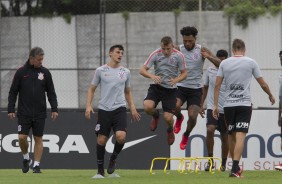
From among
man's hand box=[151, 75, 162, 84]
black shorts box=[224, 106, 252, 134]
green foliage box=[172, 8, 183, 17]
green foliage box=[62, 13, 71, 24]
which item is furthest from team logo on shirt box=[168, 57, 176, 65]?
green foliage box=[62, 13, 71, 24]

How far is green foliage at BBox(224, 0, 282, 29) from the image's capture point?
29516 mm

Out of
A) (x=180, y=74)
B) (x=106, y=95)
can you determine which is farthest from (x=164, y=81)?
(x=106, y=95)

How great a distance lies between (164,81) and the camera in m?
19.0

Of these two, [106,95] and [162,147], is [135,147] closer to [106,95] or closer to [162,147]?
[162,147]

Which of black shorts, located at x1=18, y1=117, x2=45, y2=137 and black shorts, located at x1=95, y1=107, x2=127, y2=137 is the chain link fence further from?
black shorts, located at x1=95, y1=107, x2=127, y2=137

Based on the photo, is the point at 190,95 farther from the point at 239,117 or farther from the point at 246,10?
the point at 246,10

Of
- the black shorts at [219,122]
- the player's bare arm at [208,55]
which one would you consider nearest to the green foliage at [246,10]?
the black shorts at [219,122]

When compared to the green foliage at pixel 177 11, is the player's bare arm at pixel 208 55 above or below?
below

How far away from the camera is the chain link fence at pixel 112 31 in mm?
29234

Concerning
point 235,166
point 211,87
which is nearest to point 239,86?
point 235,166

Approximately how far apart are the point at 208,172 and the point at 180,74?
6.92 feet

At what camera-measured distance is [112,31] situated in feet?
98.1

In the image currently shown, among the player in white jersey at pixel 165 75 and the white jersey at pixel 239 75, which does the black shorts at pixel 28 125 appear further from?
the white jersey at pixel 239 75

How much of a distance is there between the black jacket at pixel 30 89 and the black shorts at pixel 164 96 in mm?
1947
